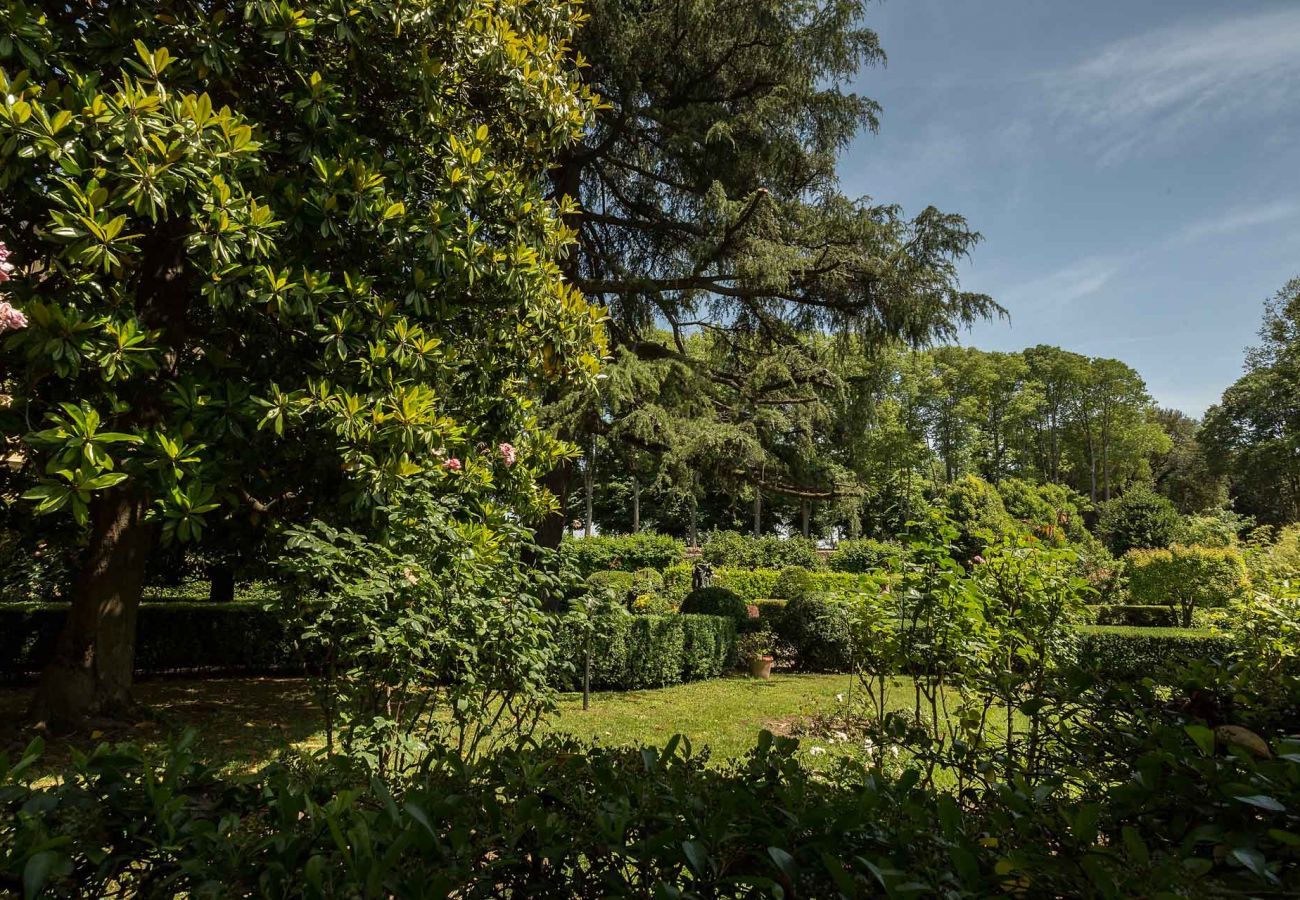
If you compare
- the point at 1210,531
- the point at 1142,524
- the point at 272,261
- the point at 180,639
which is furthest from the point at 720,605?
Result: the point at 1142,524

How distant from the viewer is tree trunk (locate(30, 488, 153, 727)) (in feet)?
18.6

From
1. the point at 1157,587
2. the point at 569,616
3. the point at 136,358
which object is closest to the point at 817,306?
the point at 569,616

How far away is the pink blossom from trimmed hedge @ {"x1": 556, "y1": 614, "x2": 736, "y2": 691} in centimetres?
624

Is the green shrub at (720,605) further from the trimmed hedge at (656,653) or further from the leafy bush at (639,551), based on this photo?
the leafy bush at (639,551)

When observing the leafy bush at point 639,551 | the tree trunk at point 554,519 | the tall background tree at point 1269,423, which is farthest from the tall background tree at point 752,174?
the tall background tree at point 1269,423

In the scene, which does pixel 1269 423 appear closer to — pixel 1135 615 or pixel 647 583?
pixel 1135 615

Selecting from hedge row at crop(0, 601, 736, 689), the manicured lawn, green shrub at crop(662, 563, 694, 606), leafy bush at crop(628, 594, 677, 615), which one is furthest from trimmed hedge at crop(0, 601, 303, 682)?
green shrub at crop(662, 563, 694, 606)

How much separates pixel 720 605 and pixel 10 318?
10.2 meters

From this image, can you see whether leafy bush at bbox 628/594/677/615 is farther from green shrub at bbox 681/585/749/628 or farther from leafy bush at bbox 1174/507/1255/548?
leafy bush at bbox 1174/507/1255/548

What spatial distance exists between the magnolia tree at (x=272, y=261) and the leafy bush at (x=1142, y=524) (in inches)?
1030

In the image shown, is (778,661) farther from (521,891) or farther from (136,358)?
(521,891)

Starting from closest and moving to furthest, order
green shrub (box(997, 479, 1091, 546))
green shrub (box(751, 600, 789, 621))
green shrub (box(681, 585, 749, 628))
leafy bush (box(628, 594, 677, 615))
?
1. green shrub (box(681, 585, 749, 628))
2. green shrub (box(751, 600, 789, 621))
3. leafy bush (box(628, 594, 677, 615))
4. green shrub (box(997, 479, 1091, 546))

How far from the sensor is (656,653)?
9.62 meters

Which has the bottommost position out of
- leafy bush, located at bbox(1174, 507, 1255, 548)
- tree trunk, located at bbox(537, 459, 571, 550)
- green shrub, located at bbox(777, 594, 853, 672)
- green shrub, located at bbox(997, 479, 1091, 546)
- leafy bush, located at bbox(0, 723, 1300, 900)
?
green shrub, located at bbox(777, 594, 853, 672)
